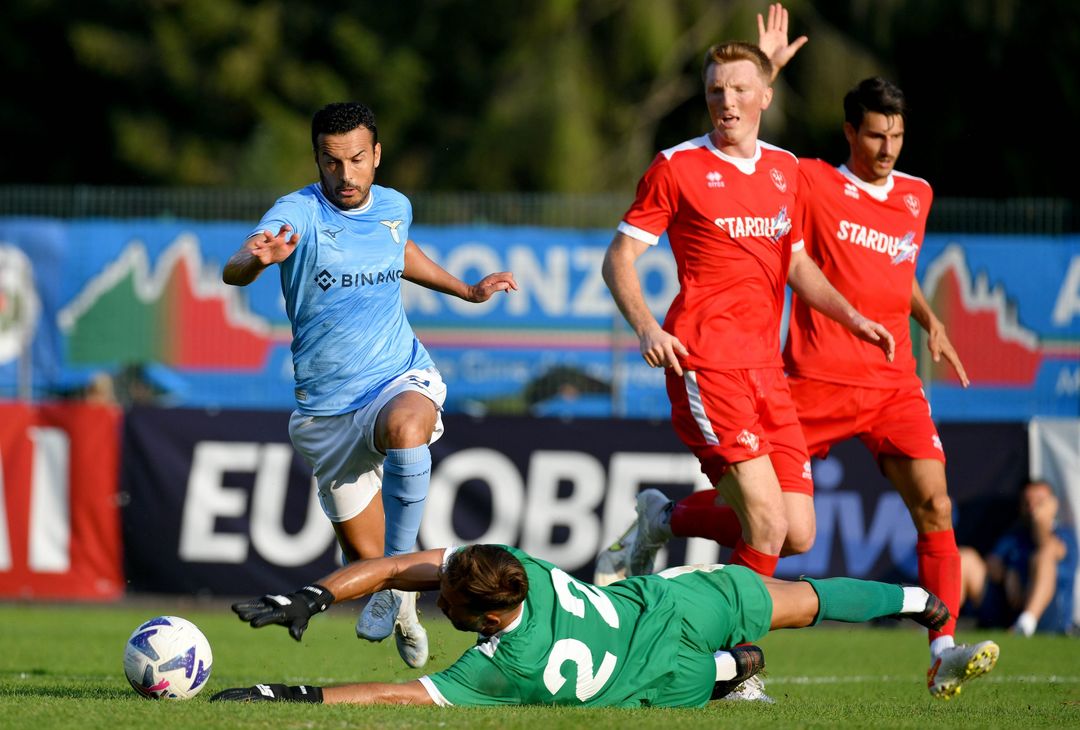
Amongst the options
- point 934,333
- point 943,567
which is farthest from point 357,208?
point 943,567

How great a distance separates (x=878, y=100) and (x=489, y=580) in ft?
12.1

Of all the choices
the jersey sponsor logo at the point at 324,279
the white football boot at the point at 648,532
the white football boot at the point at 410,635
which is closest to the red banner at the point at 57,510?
the white football boot at the point at 410,635

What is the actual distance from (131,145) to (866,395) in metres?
29.4

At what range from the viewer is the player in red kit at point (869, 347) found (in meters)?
8.33

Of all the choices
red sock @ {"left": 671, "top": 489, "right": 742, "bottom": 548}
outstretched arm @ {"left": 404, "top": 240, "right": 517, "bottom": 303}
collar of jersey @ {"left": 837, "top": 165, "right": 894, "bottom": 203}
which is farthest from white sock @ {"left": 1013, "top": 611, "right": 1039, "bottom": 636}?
outstretched arm @ {"left": 404, "top": 240, "right": 517, "bottom": 303}

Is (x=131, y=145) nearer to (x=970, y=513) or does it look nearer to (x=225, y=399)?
(x=225, y=399)

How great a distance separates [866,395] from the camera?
8.42 m

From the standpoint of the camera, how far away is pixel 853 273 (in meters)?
8.50

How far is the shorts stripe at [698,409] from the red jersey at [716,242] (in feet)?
0.22

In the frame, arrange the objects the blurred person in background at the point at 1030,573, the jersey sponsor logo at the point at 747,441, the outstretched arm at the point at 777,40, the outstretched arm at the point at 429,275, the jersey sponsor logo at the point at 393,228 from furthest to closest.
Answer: the blurred person in background at the point at 1030,573 < the outstretched arm at the point at 777,40 < the outstretched arm at the point at 429,275 < the jersey sponsor logo at the point at 393,228 < the jersey sponsor logo at the point at 747,441

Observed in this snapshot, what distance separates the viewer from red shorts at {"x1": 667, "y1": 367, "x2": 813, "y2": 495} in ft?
25.1

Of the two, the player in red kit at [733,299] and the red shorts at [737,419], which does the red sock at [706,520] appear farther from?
the red shorts at [737,419]

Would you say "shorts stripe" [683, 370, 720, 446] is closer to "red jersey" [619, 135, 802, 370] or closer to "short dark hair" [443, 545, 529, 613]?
"red jersey" [619, 135, 802, 370]

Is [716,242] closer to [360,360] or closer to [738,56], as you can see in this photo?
[738,56]
